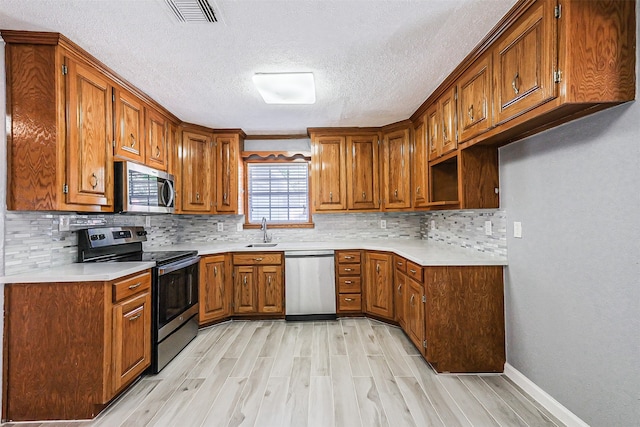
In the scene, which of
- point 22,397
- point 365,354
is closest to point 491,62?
point 365,354

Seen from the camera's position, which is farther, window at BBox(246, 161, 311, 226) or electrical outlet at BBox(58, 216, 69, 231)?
window at BBox(246, 161, 311, 226)

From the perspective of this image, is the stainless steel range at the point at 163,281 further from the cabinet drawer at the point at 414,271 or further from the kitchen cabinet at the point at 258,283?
the cabinet drawer at the point at 414,271

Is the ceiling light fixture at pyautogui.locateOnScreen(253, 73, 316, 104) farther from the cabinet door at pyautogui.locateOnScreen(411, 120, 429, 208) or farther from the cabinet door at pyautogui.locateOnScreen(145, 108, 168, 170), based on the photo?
the cabinet door at pyautogui.locateOnScreen(411, 120, 429, 208)

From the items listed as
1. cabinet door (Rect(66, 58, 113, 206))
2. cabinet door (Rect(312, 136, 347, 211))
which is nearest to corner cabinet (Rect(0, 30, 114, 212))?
cabinet door (Rect(66, 58, 113, 206))

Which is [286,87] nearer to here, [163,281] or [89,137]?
[89,137]

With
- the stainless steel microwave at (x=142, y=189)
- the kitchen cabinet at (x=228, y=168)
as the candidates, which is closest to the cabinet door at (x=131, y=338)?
the stainless steel microwave at (x=142, y=189)

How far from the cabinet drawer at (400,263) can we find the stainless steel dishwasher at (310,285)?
2.36 ft

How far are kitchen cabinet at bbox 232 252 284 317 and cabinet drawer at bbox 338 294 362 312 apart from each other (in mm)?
692

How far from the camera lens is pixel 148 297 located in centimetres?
229

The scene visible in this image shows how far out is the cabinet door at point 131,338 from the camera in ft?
6.38

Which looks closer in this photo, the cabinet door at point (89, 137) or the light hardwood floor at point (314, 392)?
the light hardwood floor at point (314, 392)

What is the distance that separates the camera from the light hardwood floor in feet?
5.88

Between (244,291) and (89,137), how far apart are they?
84.2 inches

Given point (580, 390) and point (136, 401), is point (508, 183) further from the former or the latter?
point (136, 401)
